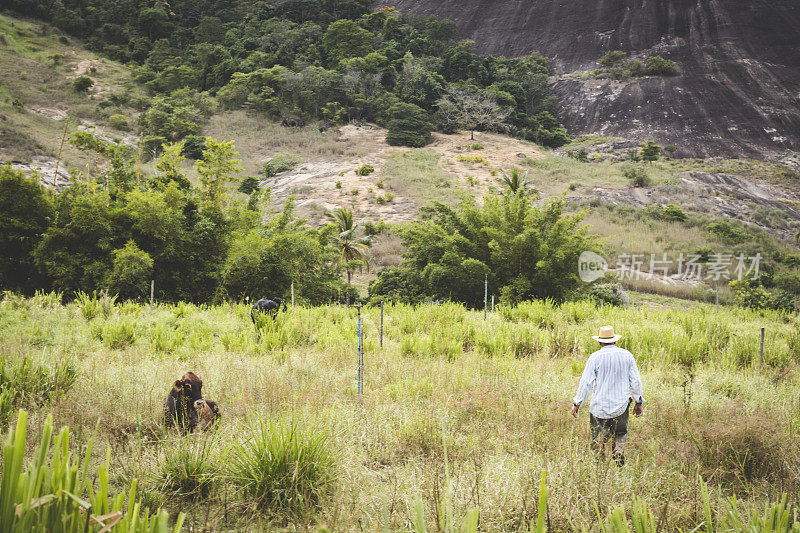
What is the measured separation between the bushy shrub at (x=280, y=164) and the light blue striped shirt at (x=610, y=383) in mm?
43461

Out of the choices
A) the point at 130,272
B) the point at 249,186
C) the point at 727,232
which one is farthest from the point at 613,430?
the point at 249,186

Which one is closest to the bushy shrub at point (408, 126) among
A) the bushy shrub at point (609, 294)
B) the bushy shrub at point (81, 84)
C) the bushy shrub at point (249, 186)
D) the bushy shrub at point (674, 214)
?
the bushy shrub at point (249, 186)

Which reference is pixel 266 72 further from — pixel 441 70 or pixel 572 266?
pixel 572 266

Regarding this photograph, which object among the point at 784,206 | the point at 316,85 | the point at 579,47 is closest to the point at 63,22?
the point at 316,85

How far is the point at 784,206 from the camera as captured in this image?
40.6 metres

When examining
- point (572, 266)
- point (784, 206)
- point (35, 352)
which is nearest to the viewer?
point (35, 352)

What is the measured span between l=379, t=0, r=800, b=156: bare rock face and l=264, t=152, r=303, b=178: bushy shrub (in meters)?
45.3

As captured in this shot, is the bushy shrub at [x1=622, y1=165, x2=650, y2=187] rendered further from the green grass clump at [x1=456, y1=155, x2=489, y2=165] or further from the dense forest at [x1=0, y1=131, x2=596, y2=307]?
the dense forest at [x1=0, y1=131, x2=596, y2=307]

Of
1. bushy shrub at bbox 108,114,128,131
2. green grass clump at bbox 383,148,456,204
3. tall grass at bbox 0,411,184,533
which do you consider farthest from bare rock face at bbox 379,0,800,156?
tall grass at bbox 0,411,184,533

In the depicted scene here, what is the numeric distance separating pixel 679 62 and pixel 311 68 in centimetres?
6077

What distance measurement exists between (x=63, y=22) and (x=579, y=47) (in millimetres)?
91644

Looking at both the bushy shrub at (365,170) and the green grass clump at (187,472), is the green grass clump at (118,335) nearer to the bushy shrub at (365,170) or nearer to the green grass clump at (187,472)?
the green grass clump at (187,472)

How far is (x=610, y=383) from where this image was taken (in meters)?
3.67

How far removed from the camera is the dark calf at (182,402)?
359cm
